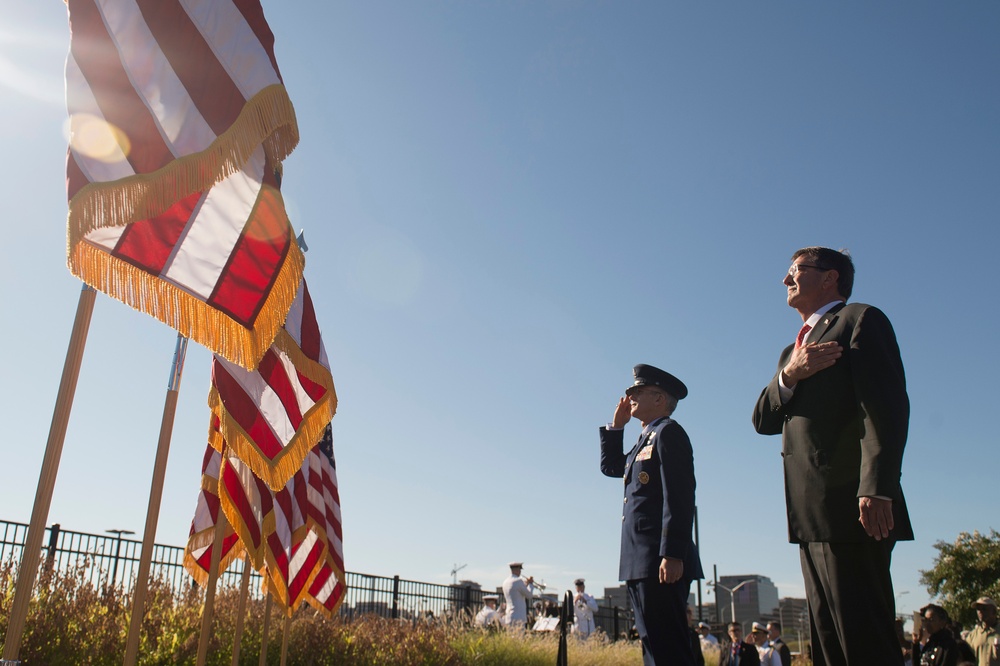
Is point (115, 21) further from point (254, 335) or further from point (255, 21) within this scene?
point (254, 335)

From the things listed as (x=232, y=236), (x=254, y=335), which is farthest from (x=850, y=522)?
(x=232, y=236)

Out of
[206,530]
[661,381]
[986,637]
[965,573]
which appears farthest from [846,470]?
[965,573]

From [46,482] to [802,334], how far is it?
9.03 feet

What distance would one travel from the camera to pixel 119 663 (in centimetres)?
627

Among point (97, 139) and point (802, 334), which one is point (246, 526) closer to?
point (97, 139)

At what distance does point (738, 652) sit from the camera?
1253 cm

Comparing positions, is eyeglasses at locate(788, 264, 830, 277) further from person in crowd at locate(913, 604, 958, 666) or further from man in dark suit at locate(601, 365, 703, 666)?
person in crowd at locate(913, 604, 958, 666)

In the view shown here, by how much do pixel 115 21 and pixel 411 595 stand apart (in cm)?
1445

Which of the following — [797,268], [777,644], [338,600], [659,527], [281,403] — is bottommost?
[777,644]

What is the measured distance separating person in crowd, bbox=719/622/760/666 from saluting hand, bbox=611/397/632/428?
945cm

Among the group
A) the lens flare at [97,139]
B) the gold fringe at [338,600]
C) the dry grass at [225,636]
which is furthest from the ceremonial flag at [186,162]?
the gold fringe at [338,600]

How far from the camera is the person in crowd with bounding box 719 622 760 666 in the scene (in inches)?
484

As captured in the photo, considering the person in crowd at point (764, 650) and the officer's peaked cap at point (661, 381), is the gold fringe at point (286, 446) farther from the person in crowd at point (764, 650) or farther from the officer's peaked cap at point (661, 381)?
the person in crowd at point (764, 650)

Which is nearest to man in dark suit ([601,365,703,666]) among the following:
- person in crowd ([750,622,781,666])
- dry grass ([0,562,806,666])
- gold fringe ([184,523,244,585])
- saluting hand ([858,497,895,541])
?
saluting hand ([858,497,895,541])
